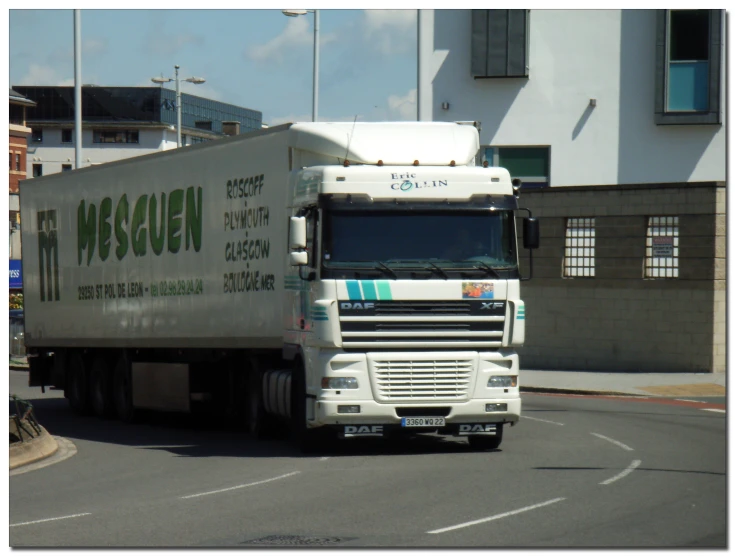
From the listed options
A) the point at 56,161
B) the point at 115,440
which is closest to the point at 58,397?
the point at 115,440

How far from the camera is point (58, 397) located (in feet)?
107

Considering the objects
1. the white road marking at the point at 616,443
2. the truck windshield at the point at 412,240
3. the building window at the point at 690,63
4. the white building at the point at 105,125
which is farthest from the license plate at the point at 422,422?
the white building at the point at 105,125

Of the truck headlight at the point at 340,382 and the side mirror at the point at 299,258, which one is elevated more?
the side mirror at the point at 299,258

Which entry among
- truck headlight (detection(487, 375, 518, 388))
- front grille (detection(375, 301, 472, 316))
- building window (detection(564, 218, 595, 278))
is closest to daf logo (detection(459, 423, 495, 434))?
truck headlight (detection(487, 375, 518, 388))

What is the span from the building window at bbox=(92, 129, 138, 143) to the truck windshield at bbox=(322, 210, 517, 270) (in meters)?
141

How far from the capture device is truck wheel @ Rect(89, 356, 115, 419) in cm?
2467

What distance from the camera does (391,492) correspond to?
13453 millimetres

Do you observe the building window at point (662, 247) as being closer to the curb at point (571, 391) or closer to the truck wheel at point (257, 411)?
the curb at point (571, 391)

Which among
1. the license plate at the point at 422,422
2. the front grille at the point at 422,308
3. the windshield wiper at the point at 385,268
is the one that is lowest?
the license plate at the point at 422,422

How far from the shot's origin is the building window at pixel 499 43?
3812 centimetres

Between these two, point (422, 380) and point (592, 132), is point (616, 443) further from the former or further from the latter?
point (592, 132)

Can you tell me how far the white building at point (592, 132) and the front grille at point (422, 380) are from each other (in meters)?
17.3

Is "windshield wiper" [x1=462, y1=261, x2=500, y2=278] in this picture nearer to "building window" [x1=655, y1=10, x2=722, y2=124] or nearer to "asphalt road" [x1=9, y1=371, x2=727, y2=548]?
"asphalt road" [x1=9, y1=371, x2=727, y2=548]

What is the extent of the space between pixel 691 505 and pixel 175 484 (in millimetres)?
5544
